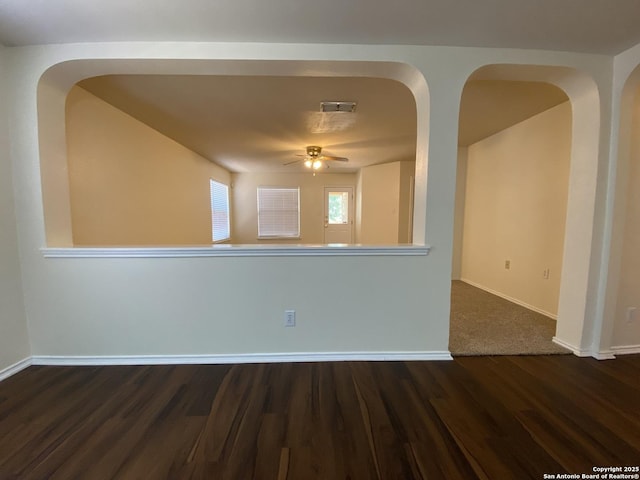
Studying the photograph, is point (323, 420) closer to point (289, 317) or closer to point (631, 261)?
point (289, 317)

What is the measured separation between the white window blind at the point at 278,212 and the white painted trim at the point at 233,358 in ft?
16.4

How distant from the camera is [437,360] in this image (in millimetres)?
2090

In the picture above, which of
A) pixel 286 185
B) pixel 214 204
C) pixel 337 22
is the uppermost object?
pixel 337 22

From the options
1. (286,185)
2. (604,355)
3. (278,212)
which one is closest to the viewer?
(604,355)

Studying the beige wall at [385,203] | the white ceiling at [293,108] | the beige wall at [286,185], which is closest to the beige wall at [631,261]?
the white ceiling at [293,108]

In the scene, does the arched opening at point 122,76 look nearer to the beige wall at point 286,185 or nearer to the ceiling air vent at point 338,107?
the ceiling air vent at point 338,107

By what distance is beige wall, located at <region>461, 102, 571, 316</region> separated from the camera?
2.87 meters

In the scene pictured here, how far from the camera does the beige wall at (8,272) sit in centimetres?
182

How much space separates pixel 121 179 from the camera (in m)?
2.80

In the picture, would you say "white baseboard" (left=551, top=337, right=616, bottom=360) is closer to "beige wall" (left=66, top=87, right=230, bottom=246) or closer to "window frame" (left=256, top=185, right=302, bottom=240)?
"beige wall" (left=66, top=87, right=230, bottom=246)

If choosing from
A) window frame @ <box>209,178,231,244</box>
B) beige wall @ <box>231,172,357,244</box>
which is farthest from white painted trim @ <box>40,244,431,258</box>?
beige wall @ <box>231,172,357,244</box>

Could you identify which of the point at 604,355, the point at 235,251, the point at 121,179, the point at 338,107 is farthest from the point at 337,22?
the point at 604,355

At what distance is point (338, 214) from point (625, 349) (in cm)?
545

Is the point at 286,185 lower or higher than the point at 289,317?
higher
